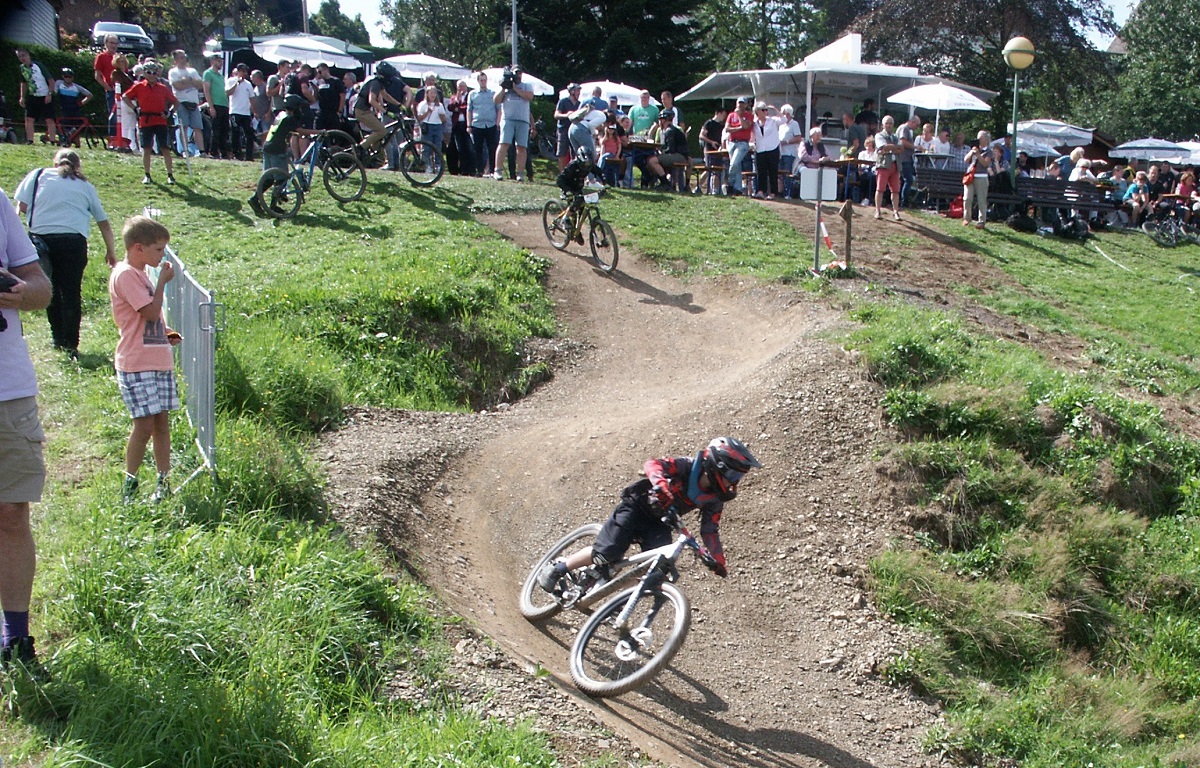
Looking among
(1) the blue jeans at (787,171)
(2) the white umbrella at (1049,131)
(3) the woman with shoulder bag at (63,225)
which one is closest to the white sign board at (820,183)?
(3) the woman with shoulder bag at (63,225)

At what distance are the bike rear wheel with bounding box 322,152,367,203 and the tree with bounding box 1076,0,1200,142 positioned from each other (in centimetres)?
4013

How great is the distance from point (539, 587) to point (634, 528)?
1090mm

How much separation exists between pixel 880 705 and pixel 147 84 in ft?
45.5

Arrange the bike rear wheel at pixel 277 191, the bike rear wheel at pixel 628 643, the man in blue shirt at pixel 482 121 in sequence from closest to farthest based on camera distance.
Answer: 1. the bike rear wheel at pixel 628 643
2. the bike rear wheel at pixel 277 191
3. the man in blue shirt at pixel 482 121

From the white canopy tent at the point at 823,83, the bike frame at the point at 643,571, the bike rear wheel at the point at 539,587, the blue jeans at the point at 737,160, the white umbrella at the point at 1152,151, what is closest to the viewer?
the bike frame at the point at 643,571

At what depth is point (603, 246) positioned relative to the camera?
1401 centimetres

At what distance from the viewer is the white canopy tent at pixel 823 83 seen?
22797 mm

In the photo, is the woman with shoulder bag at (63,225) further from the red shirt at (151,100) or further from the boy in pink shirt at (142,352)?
the red shirt at (151,100)

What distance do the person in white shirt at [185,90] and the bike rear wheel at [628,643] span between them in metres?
14.4

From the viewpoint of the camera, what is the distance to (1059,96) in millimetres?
41938

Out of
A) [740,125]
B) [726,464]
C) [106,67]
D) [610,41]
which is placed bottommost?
[726,464]

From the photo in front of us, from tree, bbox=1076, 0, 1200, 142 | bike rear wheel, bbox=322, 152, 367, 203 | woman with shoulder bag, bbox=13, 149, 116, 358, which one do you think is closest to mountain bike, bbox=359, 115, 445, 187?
bike rear wheel, bbox=322, 152, 367, 203

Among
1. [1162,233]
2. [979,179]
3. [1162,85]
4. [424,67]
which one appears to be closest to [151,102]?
[424,67]

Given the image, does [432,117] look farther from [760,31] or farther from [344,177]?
[760,31]
